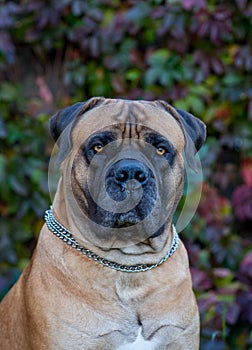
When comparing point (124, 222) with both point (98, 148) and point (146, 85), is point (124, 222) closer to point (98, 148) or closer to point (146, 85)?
point (98, 148)

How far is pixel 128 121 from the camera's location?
294 centimetres

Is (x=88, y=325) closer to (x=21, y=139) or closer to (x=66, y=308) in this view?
(x=66, y=308)

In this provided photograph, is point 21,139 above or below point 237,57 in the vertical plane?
below

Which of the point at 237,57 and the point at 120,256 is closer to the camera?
the point at 120,256

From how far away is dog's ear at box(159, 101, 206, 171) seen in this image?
10.1 ft

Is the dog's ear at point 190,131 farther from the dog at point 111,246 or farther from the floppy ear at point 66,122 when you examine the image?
the floppy ear at point 66,122

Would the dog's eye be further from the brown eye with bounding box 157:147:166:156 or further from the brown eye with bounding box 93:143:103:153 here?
the brown eye with bounding box 93:143:103:153

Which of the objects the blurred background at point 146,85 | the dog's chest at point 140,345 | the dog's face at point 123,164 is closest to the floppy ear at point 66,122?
the dog's face at point 123,164

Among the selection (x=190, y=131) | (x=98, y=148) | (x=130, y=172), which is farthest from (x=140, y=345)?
(x=190, y=131)

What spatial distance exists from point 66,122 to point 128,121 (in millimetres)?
257

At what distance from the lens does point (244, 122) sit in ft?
16.0

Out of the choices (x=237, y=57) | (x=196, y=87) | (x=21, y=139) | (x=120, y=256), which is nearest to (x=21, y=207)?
(x=21, y=139)

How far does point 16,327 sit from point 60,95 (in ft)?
7.69

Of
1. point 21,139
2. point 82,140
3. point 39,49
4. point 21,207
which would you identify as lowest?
point 21,207
